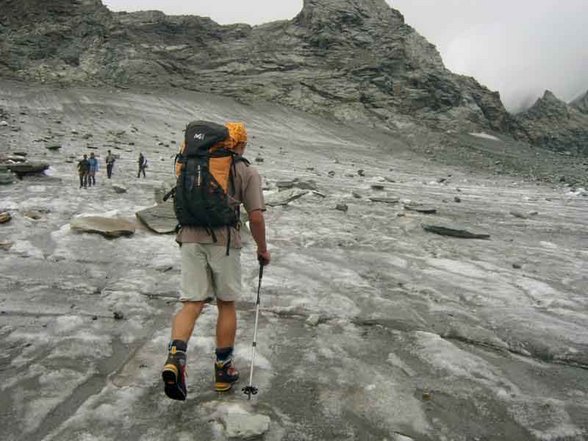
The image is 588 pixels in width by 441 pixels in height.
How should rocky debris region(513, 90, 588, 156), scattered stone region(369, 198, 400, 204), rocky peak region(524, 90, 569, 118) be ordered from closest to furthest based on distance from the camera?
scattered stone region(369, 198, 400, 204)
rocky debris region(513, 90, 588, 156)
rocky peak region(524, 90, 569, 118)

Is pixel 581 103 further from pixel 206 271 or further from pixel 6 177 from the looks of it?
pixel 206 271

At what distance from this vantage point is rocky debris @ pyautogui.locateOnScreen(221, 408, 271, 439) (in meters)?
3.22

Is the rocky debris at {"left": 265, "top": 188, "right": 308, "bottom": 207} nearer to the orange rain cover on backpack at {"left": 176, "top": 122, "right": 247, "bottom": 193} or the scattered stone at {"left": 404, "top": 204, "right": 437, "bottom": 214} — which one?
the scattered stone at {"left": 404, "top": 204, "right": 437, "bottom": 214}

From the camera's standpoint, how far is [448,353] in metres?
4.70

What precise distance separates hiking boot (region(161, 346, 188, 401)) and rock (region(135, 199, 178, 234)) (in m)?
5.44

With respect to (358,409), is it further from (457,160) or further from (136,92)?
(136,92)

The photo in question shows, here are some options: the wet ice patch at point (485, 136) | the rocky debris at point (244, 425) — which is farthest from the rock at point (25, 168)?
the wet ice patch at point (485, 136)

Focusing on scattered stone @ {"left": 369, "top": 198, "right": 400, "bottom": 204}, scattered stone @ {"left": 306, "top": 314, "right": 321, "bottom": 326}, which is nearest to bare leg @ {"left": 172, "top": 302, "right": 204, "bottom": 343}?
scattered stone @ {"left": 306, "top": 314, "right": 321, "bottom": 326}

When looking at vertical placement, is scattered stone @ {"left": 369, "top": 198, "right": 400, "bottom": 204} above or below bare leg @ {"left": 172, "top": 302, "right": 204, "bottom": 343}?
below

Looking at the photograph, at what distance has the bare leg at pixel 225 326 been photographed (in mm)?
3896

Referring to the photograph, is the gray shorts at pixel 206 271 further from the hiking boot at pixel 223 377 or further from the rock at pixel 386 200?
the rock at pixel 386 200

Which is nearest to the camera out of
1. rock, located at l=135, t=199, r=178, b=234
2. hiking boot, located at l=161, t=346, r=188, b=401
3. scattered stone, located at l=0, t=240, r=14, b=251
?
hiking boot, located at l=161, t=346, r=188, b=401

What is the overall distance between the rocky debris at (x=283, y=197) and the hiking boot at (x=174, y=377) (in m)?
8.91

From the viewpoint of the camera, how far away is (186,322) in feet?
12.3
